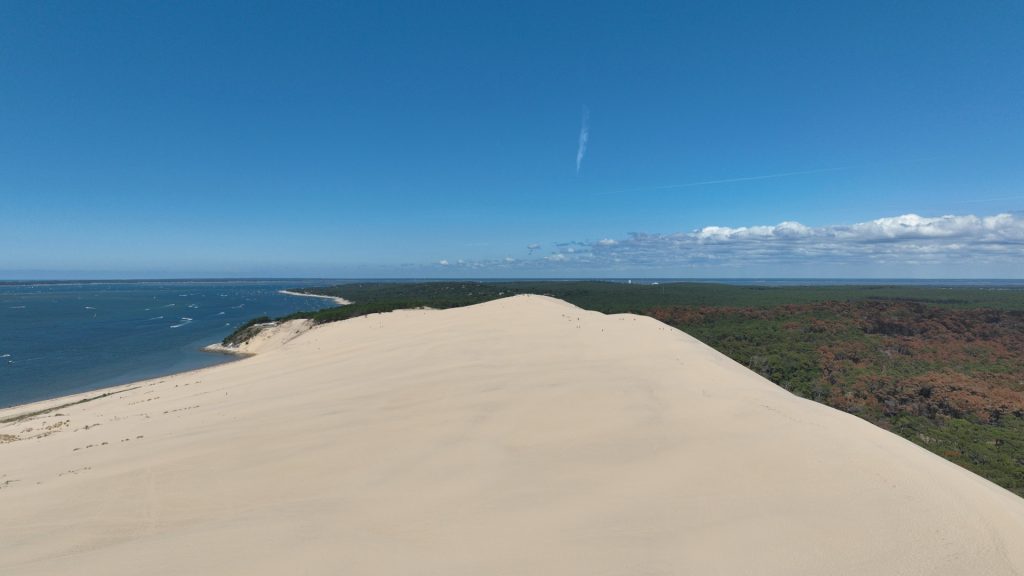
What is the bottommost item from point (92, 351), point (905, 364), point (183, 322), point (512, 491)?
point (183, 322)

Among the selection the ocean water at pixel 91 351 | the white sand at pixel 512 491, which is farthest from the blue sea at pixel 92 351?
the white sand at pixel 512 491

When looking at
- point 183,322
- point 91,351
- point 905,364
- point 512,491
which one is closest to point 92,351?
point 91,351

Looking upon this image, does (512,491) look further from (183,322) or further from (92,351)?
(183,322)

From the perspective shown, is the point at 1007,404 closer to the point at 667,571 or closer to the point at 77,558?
the point at 667,571

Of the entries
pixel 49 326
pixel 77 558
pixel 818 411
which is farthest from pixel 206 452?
pixel 49 326

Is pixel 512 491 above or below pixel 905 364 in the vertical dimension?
above

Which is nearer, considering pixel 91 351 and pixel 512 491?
pixel 512 491

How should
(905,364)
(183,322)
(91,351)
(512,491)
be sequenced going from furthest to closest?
(183,322)
(91,351)
(905,364)
(512,491)

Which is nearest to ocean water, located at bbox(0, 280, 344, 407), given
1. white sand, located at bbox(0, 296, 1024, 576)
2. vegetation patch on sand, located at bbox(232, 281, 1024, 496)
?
vegetation patch on sand, located at bbox(232, 281, 1024, 496)

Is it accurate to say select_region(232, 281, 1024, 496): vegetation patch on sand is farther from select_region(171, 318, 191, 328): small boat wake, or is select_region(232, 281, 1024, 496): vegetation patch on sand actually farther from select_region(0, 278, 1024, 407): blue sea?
select_region(171, 318, 191, 328): small boat wake

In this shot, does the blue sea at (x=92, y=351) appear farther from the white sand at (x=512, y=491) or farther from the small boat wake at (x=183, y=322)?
the white sand at (x=512, y=491)
